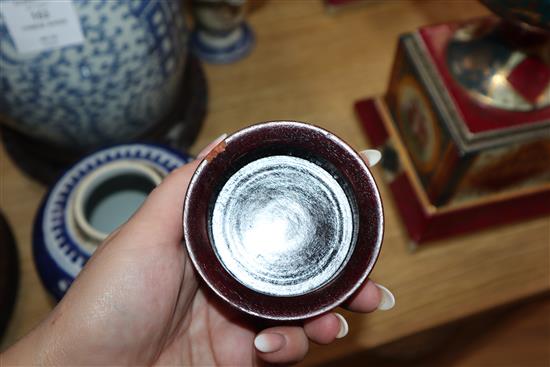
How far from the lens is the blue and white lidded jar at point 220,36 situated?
3.08 feet

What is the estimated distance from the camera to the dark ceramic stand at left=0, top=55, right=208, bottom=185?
2.85 feet

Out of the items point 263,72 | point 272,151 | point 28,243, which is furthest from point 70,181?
point 263,72

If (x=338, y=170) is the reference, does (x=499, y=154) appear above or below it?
below

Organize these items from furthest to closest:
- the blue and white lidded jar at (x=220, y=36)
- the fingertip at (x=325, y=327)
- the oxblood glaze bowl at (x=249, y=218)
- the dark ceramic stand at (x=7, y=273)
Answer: the blue and white lidded jar at (x=220, y=36)
the dark ceramic stand at (x=7, y=273)
the fingertip at (x=325, y=327)
the oxblood glaze bowl at (x=249, y=218)

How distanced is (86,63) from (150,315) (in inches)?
12.1

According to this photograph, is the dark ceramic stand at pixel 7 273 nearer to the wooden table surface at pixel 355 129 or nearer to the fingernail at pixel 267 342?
the wooden table surface at pixel 355 129

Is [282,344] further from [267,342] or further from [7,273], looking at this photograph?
[7,273]

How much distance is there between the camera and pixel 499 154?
73 centimetres

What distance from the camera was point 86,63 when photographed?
0.67m

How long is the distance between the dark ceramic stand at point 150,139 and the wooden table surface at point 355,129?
29 mm

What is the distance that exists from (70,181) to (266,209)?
29 centimetres

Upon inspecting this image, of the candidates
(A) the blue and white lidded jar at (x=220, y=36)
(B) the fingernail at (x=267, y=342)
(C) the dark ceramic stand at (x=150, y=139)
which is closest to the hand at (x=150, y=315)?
(B) the fingernail at (x=267, y=342)

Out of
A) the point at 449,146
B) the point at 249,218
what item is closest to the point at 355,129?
the point at 449,146

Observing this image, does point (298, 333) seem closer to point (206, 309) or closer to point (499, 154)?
point (206, 309)
